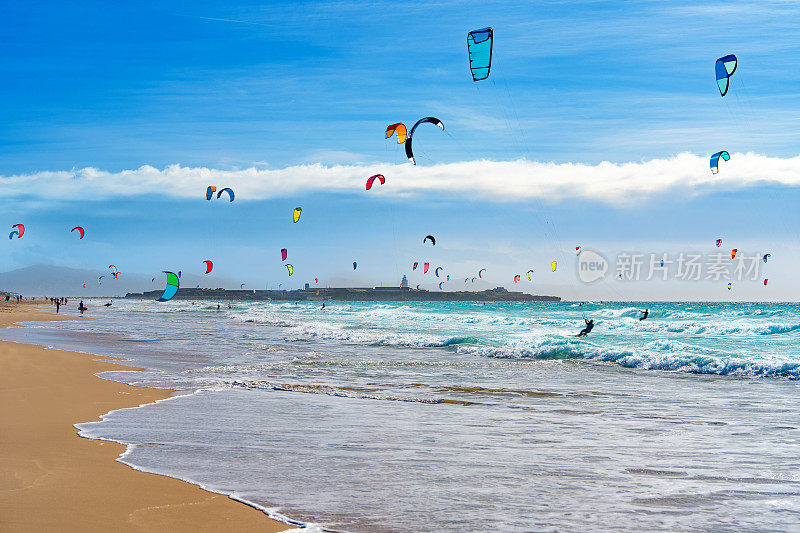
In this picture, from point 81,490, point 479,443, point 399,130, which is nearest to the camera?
point 81,490

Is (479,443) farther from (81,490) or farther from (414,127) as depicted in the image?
(414,127)

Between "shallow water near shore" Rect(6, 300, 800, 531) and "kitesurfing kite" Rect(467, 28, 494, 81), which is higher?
"kitesurfing kite" Rect(467, 28, 494, 81)

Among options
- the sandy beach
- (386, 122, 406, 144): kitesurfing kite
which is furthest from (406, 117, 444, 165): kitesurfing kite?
the sandy beach

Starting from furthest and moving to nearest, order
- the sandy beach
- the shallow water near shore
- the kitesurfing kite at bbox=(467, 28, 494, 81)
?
the kitesurfing kite at bbox=(467, 28, 494, 81) < the shallow water near shore < the sandy beach

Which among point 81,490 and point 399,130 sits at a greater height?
point 399,130

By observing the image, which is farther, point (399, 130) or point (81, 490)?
point (399, 130)

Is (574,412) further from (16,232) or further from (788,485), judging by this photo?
(16,232)

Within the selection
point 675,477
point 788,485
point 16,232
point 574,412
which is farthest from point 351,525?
point 16,232

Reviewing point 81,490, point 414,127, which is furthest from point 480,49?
point 81,490

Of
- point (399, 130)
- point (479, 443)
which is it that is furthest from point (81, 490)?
point (399, 130)

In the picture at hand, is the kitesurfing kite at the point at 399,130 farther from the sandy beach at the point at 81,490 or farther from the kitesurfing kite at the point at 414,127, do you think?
the sandy beach at the point at 81,490

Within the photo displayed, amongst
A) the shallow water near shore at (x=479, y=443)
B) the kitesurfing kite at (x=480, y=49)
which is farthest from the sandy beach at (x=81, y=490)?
the kitesurfing kite at (x=480, y=49)

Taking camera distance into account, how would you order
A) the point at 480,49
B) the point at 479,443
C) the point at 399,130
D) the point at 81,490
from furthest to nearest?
the point at 399,130, the point at 480,49, the point at 479,443, the point at 81,490

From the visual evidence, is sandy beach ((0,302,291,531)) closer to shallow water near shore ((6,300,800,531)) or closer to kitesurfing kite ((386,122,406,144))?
shallow water near shore ((6,300,800,531))
